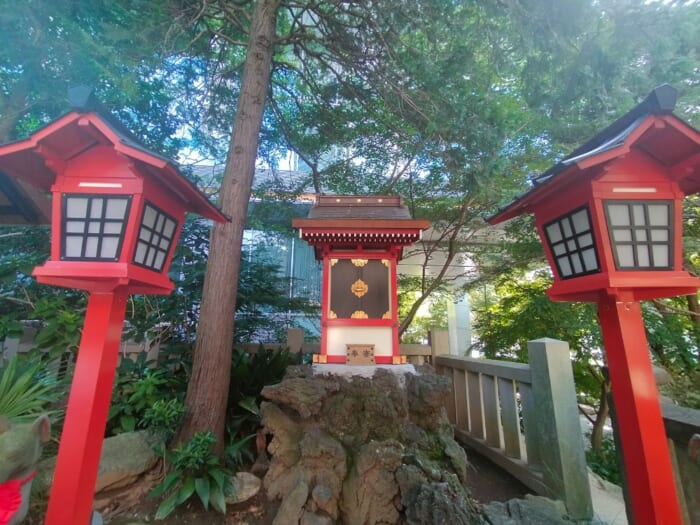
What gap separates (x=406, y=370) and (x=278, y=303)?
10.0 ft

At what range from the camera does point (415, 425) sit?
9.93 ft

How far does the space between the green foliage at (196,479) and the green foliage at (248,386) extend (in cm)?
58

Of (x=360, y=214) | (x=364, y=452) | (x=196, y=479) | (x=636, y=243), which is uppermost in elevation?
(x=360, y=214)

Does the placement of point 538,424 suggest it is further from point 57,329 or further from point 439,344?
point 57,329

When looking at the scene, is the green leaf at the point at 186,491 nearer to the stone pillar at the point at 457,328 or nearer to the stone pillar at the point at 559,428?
the stone pillar at the point at 559,428

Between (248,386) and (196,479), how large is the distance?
3.92ft

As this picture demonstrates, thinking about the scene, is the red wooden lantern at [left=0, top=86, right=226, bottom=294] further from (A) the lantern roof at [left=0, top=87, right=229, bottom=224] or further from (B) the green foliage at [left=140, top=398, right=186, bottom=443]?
(B) the green foliage at [left=140, top=398, right=186, bottom=443]

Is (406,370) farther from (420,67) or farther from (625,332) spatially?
(420,67)

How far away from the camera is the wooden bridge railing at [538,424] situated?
2605 millimetres

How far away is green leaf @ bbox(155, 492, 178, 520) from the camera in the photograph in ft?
7.80

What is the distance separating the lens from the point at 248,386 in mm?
3727

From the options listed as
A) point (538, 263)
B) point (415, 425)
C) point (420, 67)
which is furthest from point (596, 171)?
point (538, 263)

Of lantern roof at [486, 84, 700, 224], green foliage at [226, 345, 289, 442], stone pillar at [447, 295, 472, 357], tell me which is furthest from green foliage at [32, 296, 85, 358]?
stone pillar at [447, 295, 472, 357]

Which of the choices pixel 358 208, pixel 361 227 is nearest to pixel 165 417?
pixel 361 227
